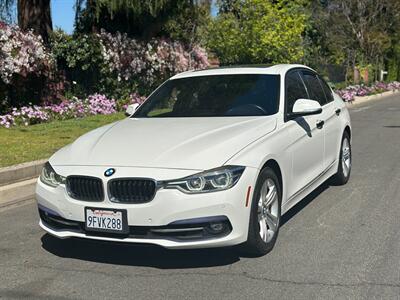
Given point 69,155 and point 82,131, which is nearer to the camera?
point 69,155

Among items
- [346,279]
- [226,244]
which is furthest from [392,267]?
[226,244]

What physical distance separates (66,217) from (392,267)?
253cm

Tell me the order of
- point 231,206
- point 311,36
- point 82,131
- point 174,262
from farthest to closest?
point 311,36 < point 82,131 < point 174,262 < point 231,206

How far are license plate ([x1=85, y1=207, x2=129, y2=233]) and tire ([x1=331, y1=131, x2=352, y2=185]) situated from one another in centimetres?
372

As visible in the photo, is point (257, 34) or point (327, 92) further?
point (257, 34)

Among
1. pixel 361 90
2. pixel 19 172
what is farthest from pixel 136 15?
pixel 361 90

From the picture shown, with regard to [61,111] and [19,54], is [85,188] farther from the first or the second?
[61,111]

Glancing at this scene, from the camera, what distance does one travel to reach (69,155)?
486 centimetres

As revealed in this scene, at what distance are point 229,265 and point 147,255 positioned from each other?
71 centimetres

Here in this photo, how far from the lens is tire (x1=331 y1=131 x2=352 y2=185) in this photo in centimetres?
729

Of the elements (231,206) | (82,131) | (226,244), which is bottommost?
(82,131)

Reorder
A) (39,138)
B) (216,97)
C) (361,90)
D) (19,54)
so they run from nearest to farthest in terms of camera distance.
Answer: (216,97), (39,138), (19,54), (361,90)

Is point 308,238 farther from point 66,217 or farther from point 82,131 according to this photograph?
point 82,131

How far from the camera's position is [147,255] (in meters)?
4.86
